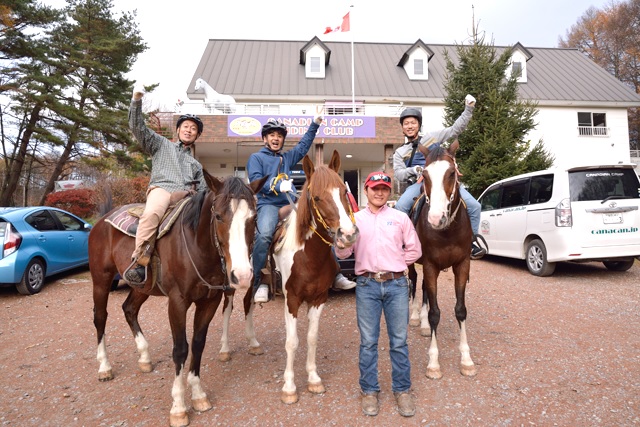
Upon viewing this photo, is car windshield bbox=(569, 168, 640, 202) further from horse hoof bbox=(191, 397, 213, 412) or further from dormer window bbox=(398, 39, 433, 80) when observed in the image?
dormer window bbox=(398, 39, 433, 80)

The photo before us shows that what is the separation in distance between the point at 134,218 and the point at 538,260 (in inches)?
315

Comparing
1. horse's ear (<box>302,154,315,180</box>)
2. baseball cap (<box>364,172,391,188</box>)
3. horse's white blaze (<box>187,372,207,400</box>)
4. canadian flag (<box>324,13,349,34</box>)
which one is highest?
canadian flag (<box>324,13,349,34</box>)

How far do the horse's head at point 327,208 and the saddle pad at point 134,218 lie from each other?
1.26m

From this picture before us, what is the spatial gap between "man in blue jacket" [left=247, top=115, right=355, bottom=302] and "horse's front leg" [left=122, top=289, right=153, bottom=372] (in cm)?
149

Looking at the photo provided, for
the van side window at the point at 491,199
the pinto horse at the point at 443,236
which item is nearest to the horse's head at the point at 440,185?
the pinto horse at the point at 443,236

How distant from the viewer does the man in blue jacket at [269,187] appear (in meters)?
3.64

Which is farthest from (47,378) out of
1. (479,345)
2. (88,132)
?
(88,132)

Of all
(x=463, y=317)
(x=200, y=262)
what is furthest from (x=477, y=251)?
(x=200, y=262)

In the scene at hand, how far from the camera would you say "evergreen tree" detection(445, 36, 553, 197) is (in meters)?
11.9

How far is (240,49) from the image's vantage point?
83.0ft

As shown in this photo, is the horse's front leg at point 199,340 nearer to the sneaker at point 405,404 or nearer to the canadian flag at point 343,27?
the sneaker at point 405,404

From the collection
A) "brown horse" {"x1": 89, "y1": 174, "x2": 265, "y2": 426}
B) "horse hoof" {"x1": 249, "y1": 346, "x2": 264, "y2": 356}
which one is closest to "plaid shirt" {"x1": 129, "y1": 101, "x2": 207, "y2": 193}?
"brown horse" {"x1": 89, "y1": 174, "x2": 265, "y2": 426}

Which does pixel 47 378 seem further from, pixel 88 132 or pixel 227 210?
pixel 88 132

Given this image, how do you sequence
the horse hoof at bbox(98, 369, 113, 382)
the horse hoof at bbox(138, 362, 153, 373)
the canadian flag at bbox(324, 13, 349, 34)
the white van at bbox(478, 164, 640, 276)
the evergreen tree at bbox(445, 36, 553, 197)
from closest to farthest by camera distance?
the horse hoof at bbox(98, 369, 113, 382) < the horse hoof at bbox(138, 362, 153, 373) < the white van at bbox(478, 164, 640, 276) < the evergreen tree at bbox(445, 36, 553, 197) < the canadian flag at bbox(324, 13, 349, 34)
